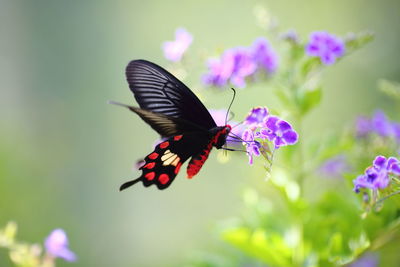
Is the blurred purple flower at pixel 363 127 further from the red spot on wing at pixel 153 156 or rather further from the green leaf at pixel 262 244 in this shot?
the red spot on wing at pixel 153 156

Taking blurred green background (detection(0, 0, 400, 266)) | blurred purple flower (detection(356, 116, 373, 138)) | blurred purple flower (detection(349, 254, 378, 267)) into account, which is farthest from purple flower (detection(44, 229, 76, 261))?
blurred green background (detection(0, 0, 400, 266))

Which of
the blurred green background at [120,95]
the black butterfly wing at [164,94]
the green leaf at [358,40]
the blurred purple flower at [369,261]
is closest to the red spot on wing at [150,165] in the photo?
the black butterfly wing at [164,94]

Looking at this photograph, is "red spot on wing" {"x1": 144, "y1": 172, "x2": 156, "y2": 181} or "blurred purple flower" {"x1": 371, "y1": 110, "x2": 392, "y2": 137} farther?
"blurred purple flower" {"x1": 371, "y1": 110, "x2": 392, "y2": 137}

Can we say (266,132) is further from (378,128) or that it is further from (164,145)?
(378,128)

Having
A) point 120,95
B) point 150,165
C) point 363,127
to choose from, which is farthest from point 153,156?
point 120,95

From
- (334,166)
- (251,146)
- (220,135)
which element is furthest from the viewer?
(334,166)

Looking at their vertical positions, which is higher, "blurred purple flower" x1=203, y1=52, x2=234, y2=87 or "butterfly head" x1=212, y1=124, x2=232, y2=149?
"blurred purple flower" x1=203, y1=52, x2=234, y2=87

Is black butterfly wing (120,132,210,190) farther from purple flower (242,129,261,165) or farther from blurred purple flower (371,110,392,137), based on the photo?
blurred purple flower (371,110,392,137)

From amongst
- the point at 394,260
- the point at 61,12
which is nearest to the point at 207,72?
the point at 394,260
